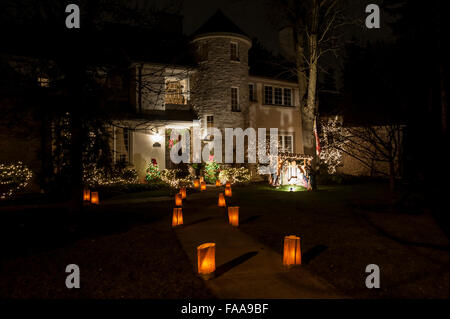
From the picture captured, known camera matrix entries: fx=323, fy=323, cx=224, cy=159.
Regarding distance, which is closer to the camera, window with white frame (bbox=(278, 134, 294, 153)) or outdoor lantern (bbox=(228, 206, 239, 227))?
outdoor lantern (bbox=(228, 206, 239, 227))

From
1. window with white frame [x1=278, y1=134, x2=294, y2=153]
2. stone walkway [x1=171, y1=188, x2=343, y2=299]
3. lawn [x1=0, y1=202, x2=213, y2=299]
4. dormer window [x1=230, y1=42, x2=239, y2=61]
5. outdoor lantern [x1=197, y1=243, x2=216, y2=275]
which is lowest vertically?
lawn [x1=0, y1=202, x2=213, y2=299]

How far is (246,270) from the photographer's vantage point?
16.1 ft

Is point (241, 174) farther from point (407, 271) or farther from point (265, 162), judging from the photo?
point (407, 271)

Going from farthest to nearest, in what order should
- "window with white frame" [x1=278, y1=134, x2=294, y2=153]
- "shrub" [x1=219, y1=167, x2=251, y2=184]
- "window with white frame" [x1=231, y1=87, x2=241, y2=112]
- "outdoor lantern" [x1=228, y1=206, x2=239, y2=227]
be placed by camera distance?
1. "window with white frame" [x1=278, y1=134, x2=294, y2=153]
2. "window with white frame" [x1=231, y1=87, x2=241, y2=112]
3. "shrub" [x1=219, y1=167, x2=251, y2=184]
4. "outdoor lantern" [x1=228, y1=206, x2=239, y2=227]

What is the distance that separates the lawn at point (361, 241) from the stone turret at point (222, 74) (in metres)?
9.50

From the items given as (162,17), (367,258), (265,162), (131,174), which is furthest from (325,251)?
(265,162)

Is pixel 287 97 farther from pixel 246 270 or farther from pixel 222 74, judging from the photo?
pixel 246 270

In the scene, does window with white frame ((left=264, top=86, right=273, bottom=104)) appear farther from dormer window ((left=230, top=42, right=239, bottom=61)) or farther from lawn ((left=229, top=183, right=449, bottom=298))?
lawn ((left=229, top=183, right=449, bottom=298))

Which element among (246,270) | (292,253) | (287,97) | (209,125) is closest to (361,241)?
(292,253)

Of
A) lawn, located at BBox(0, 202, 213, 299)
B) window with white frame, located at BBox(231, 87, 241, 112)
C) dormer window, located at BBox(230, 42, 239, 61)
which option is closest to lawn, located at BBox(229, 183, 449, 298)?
lawn, located at BBox(0, 202, 213, 299)

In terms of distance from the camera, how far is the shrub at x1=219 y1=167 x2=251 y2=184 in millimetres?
17995

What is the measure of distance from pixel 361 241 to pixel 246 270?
274 cm

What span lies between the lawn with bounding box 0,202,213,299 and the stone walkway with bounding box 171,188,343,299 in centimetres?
30

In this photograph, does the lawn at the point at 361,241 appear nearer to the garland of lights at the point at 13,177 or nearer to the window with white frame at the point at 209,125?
the window with white frame at the point at 209,125
